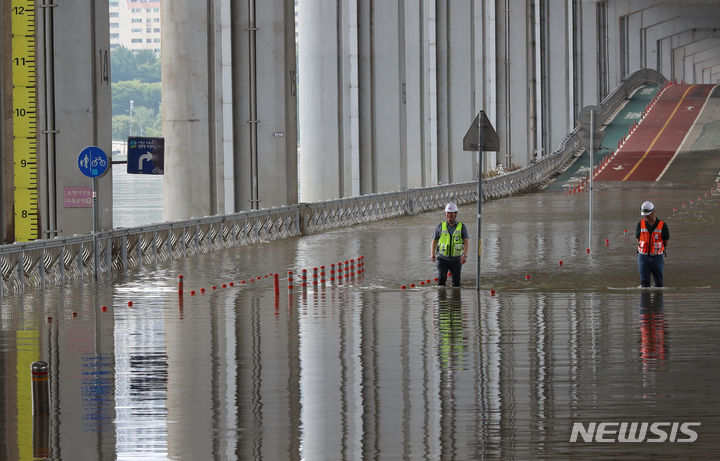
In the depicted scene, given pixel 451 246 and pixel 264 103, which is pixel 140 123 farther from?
pixel 451 246

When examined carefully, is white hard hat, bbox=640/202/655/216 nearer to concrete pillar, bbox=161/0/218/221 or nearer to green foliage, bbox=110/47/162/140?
concrete pillar, bbox=161/0/218/221

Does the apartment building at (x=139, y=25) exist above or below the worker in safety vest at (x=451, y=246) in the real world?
above

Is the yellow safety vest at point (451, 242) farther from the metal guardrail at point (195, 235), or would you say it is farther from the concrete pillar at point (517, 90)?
the concrete pillar at point (517, 90)

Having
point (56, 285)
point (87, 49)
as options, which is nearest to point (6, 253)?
point (56, 285)

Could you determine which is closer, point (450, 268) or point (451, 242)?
point (451, 242)

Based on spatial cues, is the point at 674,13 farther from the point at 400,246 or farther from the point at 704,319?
the point at 704,319

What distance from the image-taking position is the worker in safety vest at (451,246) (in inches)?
814

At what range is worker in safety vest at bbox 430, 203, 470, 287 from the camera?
67.8ft

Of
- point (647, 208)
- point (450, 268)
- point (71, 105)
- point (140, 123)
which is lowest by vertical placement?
point (450, 268)

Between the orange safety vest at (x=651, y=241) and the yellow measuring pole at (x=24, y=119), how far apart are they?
1140cm

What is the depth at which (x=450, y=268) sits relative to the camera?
2117 cm

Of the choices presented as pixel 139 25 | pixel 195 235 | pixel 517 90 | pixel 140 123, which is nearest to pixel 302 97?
pixel 195 235

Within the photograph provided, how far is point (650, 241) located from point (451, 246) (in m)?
3.05

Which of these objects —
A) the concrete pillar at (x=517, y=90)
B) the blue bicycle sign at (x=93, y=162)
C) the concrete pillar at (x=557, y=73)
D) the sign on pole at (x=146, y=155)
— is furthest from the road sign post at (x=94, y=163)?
the concrete pillar at (x=557, y=73)
